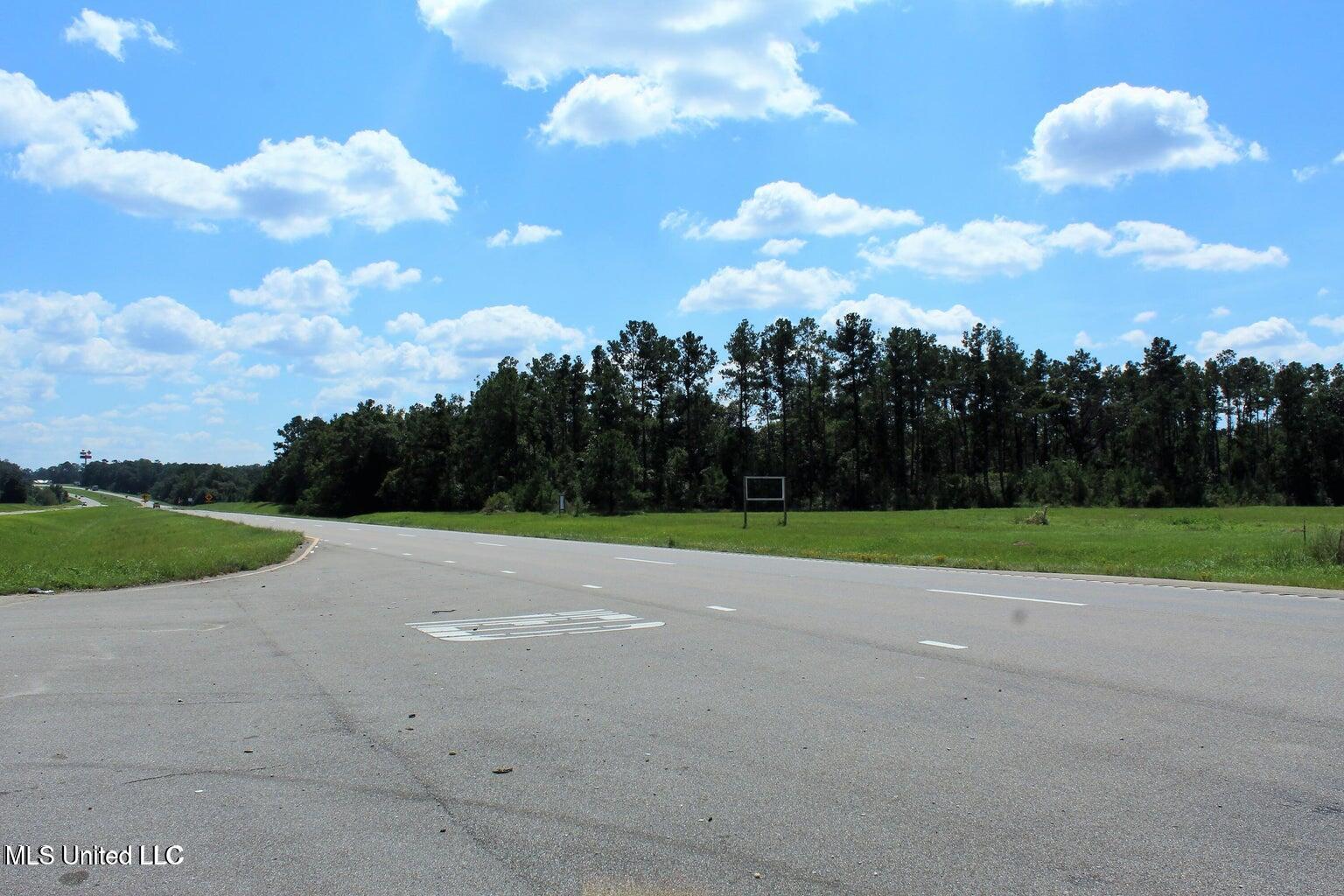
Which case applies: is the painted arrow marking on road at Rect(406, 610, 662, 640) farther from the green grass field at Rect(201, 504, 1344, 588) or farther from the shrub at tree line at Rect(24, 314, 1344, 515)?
the shrub at tree line at Rect(24, 314, 1344, 515)

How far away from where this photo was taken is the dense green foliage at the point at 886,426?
98562mm

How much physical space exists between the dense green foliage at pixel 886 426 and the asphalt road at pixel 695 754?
8370 cm

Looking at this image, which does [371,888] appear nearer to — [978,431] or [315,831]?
[315,831]

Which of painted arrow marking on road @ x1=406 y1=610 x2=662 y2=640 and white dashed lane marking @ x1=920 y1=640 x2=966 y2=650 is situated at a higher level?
white dashed lane marking @ x1=920 y1=640 x2=966 y2=650

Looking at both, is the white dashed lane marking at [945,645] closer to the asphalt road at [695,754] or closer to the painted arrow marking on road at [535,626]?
the asphalt road at [695,754]

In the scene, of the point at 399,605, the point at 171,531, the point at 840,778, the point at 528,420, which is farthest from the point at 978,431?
the point at 840,778

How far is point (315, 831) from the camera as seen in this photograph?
4633 mm

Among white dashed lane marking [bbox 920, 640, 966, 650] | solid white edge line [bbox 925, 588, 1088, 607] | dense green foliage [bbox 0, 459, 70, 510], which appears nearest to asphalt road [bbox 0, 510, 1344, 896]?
white dashed lane marking [bbox 920, 640, 966, 650]

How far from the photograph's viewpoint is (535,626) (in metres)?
11.9

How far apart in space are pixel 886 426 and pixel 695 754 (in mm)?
100961

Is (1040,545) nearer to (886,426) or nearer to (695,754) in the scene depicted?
(695,754)

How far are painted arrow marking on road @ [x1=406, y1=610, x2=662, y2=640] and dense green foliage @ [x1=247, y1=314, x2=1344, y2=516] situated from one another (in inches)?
3184

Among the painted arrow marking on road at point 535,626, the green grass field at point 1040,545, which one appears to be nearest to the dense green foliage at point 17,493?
the green grass field at point 1040,545

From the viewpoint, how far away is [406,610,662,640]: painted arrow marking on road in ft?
36.4
